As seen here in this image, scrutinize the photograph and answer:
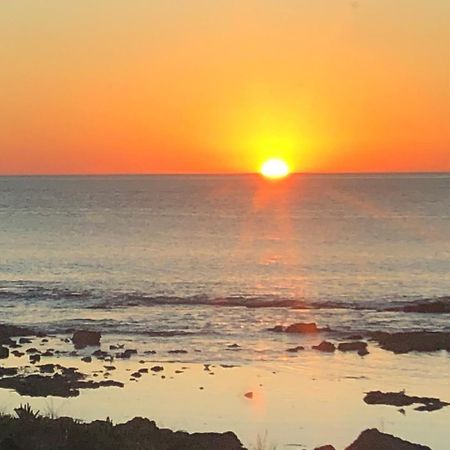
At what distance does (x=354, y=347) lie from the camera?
33750 millimetres

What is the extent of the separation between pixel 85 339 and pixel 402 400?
13.8 metres

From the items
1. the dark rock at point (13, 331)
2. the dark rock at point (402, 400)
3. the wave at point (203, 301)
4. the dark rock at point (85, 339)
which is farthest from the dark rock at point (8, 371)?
the wave at point (203, 301)

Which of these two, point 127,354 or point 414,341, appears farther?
point 414,341

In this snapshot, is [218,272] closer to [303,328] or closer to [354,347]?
[303,328]

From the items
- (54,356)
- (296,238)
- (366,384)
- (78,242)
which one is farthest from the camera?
(296,238)

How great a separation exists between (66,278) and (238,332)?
24762 millimetres

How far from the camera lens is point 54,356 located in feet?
105

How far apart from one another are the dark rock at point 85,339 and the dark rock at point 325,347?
8039 millimetres

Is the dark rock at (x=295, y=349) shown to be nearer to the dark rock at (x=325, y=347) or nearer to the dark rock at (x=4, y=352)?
the dark rock at (x=325, y=347)

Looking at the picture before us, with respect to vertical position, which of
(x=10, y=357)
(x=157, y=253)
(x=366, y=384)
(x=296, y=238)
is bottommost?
(x=366, y=384)

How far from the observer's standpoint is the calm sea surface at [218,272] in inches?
1657

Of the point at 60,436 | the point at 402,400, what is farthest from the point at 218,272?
the point at 60,436

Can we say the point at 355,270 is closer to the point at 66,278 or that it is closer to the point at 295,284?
the point at 295,284

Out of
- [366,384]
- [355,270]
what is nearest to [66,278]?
[355,270]
